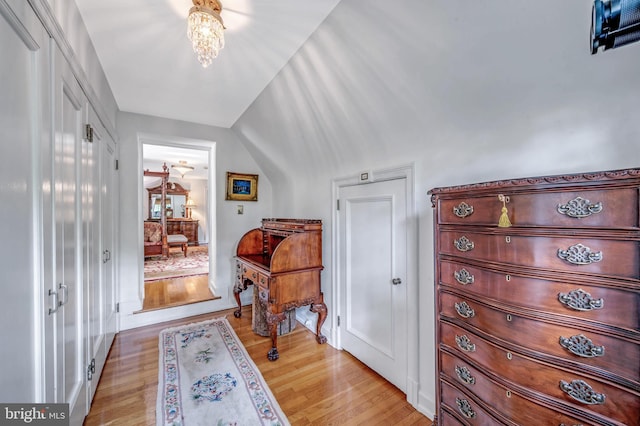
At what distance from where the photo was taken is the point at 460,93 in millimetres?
1338

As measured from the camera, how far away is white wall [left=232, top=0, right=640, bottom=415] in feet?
3.15

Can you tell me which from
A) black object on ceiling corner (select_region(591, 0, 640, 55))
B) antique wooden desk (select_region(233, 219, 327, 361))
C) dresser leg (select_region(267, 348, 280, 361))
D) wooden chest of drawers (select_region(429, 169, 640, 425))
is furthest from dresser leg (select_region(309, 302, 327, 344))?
black object on ceiling corner (select_region(591, 0, 640, 55))

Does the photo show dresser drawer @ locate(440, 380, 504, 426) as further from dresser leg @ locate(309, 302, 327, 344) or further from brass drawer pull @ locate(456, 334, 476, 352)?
dresser leg @ locate(309, 302, 327, 344)

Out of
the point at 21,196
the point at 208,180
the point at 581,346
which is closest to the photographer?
the point at 581,346

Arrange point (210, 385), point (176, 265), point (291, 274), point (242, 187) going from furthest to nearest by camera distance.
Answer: point (176, 265) < point (242, 187) < point (291, 274) < point (210, 385)

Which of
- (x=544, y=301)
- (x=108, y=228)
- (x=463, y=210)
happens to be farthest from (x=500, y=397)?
(x=108, y=228)

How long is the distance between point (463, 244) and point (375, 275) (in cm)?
115

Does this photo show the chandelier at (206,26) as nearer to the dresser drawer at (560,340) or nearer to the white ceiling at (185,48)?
the white ceiling at (185,48)

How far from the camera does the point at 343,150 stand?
2316 millimetres

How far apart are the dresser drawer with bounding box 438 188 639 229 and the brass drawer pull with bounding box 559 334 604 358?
0.35m

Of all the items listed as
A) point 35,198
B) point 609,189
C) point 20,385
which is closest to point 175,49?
point 35,198

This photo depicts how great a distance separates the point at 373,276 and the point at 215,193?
2.49 metres

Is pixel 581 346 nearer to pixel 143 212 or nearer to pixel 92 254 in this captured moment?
pixel 92 254

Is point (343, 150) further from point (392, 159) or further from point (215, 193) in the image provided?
point (215, 193)
